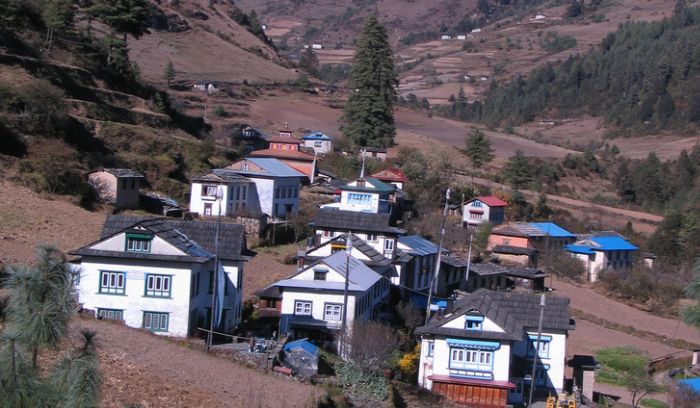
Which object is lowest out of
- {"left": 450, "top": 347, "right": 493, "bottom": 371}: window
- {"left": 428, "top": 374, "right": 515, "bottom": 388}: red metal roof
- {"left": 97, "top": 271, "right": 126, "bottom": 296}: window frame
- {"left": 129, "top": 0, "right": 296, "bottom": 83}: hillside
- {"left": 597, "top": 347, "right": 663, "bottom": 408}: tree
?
{"left": 597, "top": 347, "right": 663, "bottom": 408}: tree

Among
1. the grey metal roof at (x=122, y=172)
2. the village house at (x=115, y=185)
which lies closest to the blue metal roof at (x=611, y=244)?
the grey metal roof at (x=122, y=172)

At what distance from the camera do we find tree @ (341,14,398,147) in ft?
184

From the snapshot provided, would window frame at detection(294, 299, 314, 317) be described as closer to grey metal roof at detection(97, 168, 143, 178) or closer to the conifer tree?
grey metal roof at detection(97, 168, 143, 178)

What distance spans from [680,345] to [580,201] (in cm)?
3200

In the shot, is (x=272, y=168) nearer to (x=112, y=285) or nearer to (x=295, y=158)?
(x=295, y=158)

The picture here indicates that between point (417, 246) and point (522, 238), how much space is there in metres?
11.8

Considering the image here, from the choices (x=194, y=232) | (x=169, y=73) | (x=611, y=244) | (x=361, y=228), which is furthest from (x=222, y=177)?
(x=169, y=73)

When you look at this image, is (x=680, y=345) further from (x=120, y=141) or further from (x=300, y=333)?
(x=120, y=141)

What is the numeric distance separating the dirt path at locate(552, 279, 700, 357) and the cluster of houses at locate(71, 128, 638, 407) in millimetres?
6046

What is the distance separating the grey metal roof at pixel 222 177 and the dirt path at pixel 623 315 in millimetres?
12671

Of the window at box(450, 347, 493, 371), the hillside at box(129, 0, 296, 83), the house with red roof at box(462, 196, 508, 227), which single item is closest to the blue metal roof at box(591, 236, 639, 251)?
the house with red roof at box(462, 196, 508, 227)

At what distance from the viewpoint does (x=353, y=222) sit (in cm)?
3253

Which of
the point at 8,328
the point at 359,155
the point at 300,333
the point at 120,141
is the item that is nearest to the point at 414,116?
the point at 359,155

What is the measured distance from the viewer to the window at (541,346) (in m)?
25.3
